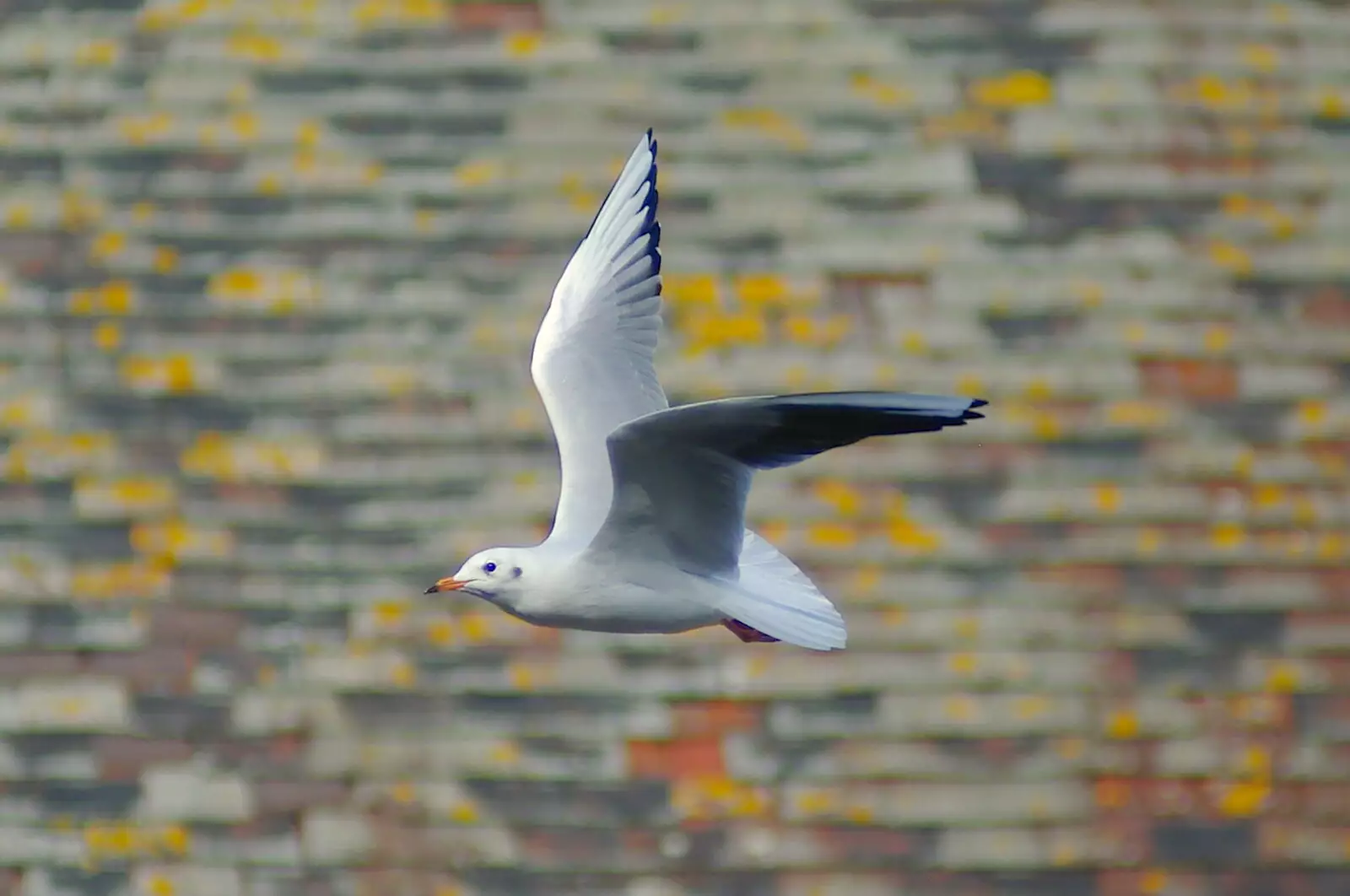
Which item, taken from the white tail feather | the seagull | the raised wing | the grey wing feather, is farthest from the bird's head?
the raised wing

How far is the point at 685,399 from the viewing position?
362cm

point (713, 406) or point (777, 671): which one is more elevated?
point (713, 406)

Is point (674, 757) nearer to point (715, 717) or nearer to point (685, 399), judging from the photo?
point (715, 717)

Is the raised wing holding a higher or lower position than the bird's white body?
higher

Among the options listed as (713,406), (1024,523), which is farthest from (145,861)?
(713,406)

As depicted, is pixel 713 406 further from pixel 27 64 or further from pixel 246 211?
pixel 27 64

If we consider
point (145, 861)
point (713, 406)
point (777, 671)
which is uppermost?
point (713, 406)

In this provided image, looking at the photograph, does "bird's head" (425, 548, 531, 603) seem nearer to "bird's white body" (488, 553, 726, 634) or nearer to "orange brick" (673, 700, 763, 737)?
"bird's white body" (488, 553, 726, 634)

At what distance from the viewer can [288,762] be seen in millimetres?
3629

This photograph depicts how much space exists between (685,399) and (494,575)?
4.68 feet

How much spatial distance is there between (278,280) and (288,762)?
0.85 metres

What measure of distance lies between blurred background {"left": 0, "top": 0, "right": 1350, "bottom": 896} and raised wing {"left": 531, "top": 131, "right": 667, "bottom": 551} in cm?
76

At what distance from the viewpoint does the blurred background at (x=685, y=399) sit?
358cm

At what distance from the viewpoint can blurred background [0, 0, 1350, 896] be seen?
11.7 ft
